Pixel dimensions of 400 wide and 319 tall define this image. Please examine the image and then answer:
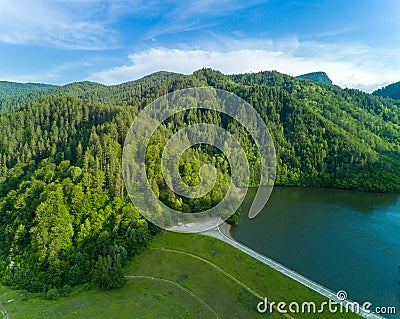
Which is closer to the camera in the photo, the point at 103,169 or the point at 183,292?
the point at 183,292

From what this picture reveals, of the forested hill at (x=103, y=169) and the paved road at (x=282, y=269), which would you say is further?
the forested hill at (x=103, y=169)

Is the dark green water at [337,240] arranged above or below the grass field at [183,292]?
above

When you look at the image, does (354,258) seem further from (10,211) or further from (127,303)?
(10,211)

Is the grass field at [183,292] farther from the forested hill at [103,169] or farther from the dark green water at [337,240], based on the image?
the dark green water at [337,240]

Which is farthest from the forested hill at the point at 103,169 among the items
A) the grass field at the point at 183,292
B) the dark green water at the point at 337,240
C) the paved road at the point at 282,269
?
the dark green water at the point at 337,240

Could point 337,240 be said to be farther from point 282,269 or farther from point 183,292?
point 183,292

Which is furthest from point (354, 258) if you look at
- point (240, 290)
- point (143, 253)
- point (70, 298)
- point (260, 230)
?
point (70, 298)

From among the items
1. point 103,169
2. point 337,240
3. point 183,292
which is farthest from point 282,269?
point 103,169
